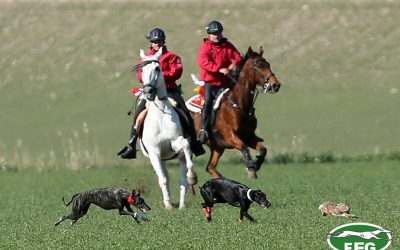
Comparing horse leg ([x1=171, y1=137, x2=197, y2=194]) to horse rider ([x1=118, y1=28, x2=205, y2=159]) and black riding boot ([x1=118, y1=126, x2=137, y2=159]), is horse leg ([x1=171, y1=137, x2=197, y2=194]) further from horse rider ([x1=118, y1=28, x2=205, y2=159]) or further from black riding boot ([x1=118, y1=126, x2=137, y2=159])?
black riding boot ([x1=118, y1=126, x2=137, y2=159])

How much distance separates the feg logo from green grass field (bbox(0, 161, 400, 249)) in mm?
137

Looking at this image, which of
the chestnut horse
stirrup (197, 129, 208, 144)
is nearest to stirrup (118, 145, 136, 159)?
stirrup (197, 129, 208, 144)

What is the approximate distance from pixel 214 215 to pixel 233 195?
1783mm

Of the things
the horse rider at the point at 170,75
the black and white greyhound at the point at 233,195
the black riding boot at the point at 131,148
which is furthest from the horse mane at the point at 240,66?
the black and white greyhound at the point at 233,195

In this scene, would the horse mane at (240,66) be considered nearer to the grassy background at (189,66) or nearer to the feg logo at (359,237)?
the feg logo at (359,237)

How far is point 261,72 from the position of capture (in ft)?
76.8

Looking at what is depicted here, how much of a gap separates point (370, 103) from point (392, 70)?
579cm

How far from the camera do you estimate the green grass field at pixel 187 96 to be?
16.8 m

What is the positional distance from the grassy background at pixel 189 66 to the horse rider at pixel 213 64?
1384cm

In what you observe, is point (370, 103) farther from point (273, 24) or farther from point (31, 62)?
point (31, 62)

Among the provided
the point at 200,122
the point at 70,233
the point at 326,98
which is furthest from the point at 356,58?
the point at 70,233

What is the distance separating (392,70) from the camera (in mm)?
53812

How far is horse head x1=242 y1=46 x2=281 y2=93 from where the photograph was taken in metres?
23.2

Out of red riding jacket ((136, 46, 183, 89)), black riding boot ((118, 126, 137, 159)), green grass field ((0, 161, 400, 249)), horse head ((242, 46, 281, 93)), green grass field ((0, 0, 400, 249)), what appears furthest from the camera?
horse head ((242, 46, 281, 93))
